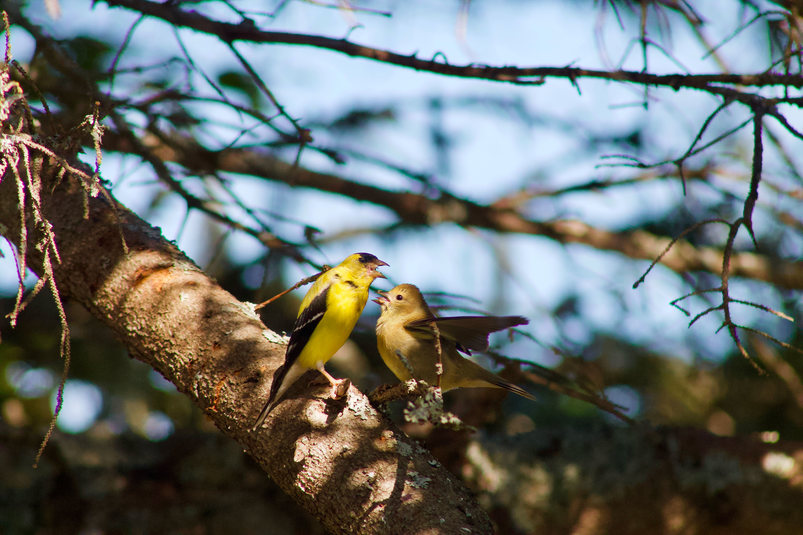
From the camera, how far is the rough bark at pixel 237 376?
7.29 feet

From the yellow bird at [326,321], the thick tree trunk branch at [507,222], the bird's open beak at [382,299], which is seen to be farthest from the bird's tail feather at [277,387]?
the thick tree trunk branch at [507,222]

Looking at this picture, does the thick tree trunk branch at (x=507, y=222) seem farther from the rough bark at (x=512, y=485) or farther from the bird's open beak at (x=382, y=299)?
the bird's open beak at (x=382, y=299)

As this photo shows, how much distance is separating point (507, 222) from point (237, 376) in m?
3.87

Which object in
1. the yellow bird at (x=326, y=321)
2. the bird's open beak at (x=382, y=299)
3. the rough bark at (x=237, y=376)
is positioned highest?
the bird's open beak at (x=382, y=299)

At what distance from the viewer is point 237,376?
260 cm

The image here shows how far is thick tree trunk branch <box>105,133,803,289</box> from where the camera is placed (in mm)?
5852

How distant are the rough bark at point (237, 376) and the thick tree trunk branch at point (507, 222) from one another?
281 centimetres

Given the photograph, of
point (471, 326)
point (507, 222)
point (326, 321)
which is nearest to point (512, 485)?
point (326, 321)

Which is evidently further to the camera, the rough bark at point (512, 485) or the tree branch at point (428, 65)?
the rough bark at point (512, 485)

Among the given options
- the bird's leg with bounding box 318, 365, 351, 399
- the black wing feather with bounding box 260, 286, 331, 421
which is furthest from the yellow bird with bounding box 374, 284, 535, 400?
the bird's leg with bounding box 318, 365, 351, 399

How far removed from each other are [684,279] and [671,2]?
8.77 feet

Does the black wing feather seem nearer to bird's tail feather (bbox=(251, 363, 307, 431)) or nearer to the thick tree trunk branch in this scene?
bird's tail feather (bbox=(251, 363, 307, 431))

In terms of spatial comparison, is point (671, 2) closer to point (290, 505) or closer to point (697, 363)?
point (697, 363)

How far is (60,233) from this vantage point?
2965mm
